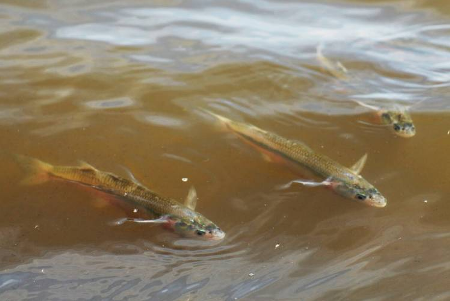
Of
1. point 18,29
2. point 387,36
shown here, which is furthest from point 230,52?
point 18,29

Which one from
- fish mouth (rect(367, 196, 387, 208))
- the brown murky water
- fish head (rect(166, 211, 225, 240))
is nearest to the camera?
the brown murky water

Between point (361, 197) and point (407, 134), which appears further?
point (407, 134)

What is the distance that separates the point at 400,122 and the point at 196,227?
2.66 m

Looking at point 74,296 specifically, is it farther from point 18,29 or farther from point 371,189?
point 18,29

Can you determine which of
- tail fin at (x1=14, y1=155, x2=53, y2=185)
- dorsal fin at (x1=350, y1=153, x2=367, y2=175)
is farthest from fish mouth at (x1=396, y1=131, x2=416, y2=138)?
tail fin at (x1=14, y1=155, x2=53, y2=185)

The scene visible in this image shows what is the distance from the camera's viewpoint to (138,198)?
4.93 m

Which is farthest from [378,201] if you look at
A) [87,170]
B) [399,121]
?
[87,170]

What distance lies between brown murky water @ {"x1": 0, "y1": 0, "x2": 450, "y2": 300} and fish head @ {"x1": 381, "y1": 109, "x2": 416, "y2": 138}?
0.10m

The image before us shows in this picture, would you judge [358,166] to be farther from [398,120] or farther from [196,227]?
[196,227]

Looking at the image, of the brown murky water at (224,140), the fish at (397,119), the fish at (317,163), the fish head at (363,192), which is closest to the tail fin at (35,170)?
the brown murky water at (224,140)

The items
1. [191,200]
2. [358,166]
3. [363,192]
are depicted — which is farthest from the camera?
[358,166]

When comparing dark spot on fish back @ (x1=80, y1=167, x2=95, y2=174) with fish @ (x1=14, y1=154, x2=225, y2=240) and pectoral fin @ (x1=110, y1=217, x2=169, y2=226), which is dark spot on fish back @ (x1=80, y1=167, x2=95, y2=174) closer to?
fish @ (x1=14, y1=154, x2=225, y2=240)

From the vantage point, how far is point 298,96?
6.76 m

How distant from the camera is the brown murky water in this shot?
459 centimetres
